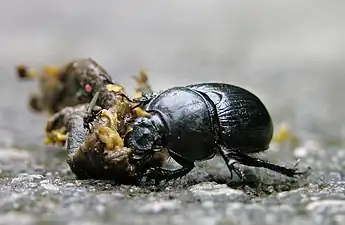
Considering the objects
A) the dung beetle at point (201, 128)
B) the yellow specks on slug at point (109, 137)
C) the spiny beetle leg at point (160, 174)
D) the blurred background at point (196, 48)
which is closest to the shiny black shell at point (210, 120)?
the dung beetle at point (201, 128)

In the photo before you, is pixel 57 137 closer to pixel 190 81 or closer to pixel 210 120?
pixel 210 120

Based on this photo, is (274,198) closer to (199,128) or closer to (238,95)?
(199,128)

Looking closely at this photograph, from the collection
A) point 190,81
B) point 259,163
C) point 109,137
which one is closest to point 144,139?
point 109,137

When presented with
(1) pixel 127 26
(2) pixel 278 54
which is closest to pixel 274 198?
(2) pixel 278 54

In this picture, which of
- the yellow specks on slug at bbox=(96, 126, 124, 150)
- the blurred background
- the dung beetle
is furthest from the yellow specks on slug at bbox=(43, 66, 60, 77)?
the yellow specks on slug at bbox=(96, 126, 124, 150)

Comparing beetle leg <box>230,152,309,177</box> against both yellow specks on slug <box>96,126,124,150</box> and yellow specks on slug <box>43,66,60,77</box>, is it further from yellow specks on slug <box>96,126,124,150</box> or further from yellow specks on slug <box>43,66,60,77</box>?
yellow specks on slug <box>43,66,60,77</box>

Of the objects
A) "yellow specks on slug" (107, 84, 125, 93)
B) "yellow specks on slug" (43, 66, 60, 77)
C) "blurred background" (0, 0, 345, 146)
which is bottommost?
"yellow specks on slug" (107, 84, 125, 93)
